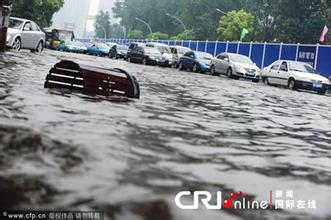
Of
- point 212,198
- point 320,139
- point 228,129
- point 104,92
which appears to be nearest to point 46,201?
point 212,198

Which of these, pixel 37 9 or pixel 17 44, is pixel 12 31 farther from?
pixel 37 9

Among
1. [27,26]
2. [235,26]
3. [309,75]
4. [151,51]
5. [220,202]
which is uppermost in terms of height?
[235,26]

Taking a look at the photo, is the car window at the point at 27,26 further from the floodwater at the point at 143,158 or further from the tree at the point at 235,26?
the tree at the point at 235,26

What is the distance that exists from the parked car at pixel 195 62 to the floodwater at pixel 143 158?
22.2 metres

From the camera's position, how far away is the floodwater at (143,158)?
3271mm

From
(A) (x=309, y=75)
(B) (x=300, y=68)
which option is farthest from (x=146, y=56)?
(A) (x=309, y=75)

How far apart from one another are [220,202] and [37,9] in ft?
142

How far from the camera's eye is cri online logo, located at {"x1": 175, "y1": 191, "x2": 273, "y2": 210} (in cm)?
336

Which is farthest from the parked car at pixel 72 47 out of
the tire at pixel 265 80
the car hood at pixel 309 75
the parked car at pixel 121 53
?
the car hood at pixel 309 75

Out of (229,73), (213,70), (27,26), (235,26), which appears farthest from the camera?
(235,26)

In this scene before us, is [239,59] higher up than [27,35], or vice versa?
[239,59]

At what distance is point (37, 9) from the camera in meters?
44.6

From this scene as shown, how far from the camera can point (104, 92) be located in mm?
9406

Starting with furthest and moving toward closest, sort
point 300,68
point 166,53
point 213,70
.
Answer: point 166,53 → point 213,70 → point 300,68
